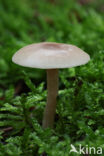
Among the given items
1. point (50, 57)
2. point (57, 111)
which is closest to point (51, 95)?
point (57, 111)

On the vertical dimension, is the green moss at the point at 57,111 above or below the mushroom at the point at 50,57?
below

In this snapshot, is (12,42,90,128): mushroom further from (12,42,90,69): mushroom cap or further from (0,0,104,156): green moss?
(0,0,104,156): green moss

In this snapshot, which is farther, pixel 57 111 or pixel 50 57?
pixel 57 111

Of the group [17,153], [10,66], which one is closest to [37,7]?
[10,66]

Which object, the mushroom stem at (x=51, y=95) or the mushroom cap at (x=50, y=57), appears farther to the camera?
the mushroom stem at (x=51, y=95)

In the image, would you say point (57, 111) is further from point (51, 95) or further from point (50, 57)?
point (50, 57)

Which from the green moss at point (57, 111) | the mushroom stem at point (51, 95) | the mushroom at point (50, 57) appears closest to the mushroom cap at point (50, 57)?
the mushroom at point (50, 57)

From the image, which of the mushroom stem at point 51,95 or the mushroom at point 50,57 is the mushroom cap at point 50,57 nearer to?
the mushroom at point 50,57
